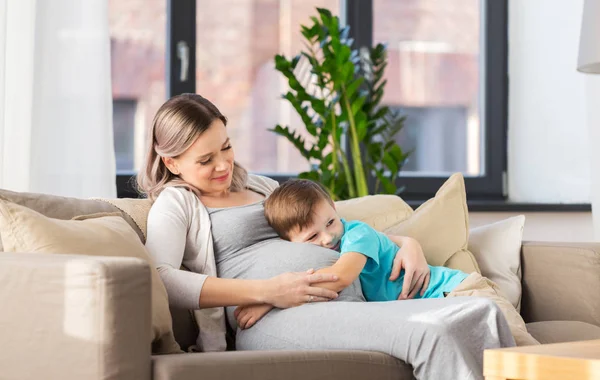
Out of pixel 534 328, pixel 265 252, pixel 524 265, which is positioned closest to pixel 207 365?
pixel 265 252

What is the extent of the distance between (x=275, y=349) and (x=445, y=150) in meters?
2.58

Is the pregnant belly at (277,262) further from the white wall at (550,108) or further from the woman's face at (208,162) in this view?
the white wall at (550,108)

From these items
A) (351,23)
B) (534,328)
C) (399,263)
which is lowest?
(534,328)

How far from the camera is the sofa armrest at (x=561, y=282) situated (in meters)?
2.44

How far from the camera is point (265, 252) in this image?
2.13 metres

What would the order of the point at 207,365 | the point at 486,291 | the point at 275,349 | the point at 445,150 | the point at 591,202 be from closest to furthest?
the point at 207,365, the point at 275,349, the point at 486,291, the point at 591,202, the point at 445,150

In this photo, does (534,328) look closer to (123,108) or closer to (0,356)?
(0,356)

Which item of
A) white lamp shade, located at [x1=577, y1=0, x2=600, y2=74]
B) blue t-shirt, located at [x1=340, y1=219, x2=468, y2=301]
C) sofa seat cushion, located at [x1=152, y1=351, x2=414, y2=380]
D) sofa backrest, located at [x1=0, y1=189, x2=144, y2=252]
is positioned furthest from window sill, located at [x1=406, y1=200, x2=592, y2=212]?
sofa seat cushion, located at [x1=152, y1=351, x2=414, y2=380]

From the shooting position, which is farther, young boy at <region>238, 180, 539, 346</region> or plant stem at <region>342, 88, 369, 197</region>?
plant stem at <region>342, 88, 369, 197</region>

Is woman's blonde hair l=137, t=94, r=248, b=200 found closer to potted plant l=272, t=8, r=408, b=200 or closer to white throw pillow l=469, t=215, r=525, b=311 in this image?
white throw pillow l=469, t=215, r=525, b=311

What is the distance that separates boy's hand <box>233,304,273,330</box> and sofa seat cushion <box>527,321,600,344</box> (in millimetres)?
695

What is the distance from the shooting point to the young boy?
2.12 meters

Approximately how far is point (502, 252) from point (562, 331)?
0.33 meters

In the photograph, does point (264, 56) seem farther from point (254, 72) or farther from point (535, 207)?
point (535, 207)
